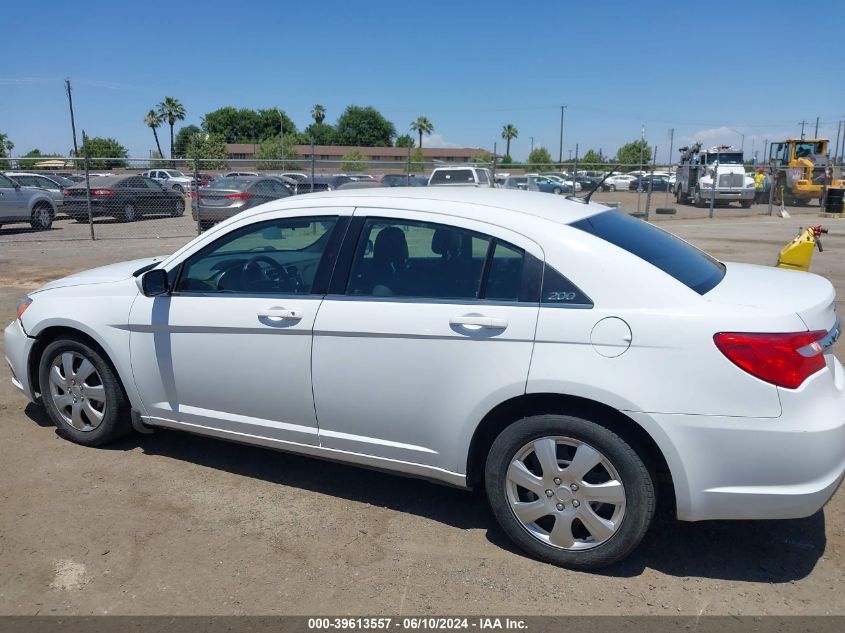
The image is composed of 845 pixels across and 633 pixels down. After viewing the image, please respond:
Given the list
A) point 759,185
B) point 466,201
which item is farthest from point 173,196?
point 759,185

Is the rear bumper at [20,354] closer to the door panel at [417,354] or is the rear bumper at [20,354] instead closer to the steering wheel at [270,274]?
the steering wheel at [270,274]

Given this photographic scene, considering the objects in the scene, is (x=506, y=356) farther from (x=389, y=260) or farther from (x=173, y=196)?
(x=173, y=196)

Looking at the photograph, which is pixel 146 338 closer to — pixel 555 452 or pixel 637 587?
pixel 555 452

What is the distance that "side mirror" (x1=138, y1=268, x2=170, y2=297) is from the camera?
4137 millimetres

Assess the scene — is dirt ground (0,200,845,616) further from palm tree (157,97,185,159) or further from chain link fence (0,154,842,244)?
palm tree (157,97,185,159)

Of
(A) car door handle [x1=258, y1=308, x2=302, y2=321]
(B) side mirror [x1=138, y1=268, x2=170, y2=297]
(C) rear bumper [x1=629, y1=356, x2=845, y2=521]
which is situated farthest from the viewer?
(B) side mirror [x1=138, y1=268, x2=170, y2=297]

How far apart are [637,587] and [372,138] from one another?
126139 millimetres

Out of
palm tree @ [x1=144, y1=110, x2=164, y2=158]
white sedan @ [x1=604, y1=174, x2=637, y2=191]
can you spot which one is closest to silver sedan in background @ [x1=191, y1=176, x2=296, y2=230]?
white sedan @ [x1=604, y1=174, x2=637, y2=191]

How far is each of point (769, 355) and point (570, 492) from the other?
1.01 metres

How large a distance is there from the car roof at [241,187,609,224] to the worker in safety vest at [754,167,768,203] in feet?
98.6

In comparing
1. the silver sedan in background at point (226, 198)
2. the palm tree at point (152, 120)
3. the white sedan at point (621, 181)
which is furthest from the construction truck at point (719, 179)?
the palm tree at point (152, 120)

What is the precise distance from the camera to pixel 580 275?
10.7ft

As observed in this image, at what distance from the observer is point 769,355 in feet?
9.68

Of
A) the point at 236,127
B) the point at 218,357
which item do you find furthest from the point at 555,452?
the point at 236,127
